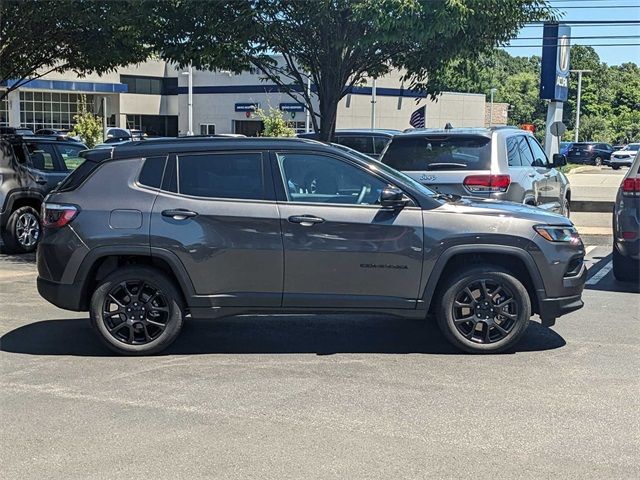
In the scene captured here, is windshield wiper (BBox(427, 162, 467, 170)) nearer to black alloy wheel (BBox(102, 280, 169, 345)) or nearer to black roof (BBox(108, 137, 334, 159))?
black roof (BBox(108, 137, 334, 159))

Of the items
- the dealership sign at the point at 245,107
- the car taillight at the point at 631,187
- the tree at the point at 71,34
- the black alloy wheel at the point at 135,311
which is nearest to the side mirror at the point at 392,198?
the black alloy wheel at the point at 135,311

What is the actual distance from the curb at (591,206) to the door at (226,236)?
41.3ft

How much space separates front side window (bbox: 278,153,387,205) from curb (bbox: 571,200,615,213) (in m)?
12.1

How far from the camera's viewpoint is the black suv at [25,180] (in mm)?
11281

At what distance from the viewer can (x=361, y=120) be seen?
49000mm

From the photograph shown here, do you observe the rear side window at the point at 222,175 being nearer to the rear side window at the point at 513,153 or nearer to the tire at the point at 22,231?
the rear side window at the point at 513,153

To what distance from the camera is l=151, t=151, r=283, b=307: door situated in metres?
6.04

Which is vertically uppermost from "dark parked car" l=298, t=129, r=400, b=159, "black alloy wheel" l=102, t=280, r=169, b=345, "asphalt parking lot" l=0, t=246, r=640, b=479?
"dark parked car" l=298, t=129, r=400, b=159

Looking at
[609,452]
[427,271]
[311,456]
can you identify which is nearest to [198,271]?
[427,271]

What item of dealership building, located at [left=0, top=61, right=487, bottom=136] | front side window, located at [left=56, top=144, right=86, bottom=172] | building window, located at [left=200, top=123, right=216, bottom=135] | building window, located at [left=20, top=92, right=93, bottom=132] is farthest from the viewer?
building window, located at [left=20, top=92, right=93, bottom=132]

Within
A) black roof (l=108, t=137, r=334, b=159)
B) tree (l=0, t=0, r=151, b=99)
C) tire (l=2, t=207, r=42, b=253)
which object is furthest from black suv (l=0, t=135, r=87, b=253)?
black roof (l=108, t=137, r=334, b=159)

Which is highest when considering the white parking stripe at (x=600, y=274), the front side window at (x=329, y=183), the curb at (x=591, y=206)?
the front side window at (x=329, y=183)

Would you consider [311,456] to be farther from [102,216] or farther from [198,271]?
[102,216]

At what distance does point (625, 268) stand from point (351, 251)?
4.85m
